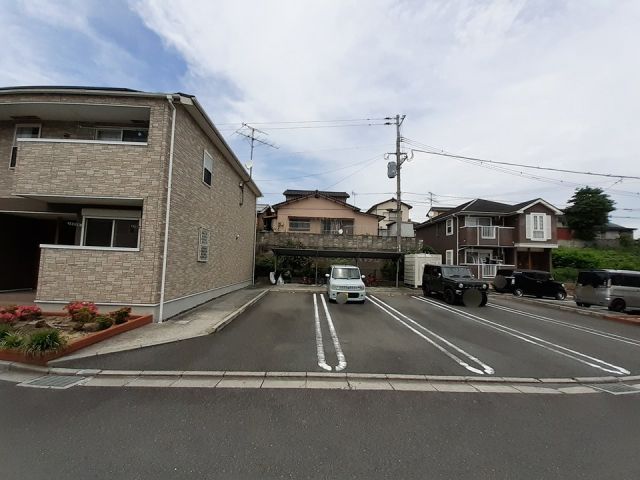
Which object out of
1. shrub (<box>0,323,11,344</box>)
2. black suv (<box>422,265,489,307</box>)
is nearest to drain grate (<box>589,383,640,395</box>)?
black suv (<box>422,265,489,307</box>)

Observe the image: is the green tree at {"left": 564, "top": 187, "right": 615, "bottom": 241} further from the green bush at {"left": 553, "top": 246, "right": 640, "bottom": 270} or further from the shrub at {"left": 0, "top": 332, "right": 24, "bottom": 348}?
the shrub at {"left": 0, "top": 332, "right": 24, "bottom": 348}

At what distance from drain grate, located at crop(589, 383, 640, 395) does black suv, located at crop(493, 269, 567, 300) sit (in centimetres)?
1567

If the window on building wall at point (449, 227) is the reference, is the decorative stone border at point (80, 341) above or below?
below

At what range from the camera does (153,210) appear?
8219 mm

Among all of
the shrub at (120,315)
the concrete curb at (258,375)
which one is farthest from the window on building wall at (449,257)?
the shrub at (120,315)

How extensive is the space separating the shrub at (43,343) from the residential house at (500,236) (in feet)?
76.4

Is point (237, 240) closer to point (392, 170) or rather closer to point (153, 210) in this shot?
point (153, 210)

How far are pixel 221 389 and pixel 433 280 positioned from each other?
13.6 metres

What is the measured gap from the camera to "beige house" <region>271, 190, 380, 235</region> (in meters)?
26.9

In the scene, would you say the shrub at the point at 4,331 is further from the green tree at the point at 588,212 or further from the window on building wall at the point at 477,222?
the green tree at the point at 588,212

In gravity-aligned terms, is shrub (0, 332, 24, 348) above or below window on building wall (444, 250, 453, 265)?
below

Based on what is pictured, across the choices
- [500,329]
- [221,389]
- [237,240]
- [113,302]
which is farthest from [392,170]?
[221,389]

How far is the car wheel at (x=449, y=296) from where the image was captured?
14.0m

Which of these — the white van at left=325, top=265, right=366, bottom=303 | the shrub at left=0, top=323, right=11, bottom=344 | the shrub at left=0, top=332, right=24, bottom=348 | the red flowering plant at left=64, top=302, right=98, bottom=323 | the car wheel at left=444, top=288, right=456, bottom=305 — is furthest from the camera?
the car wheel at left=444, top=288, right=456, bottom=305
